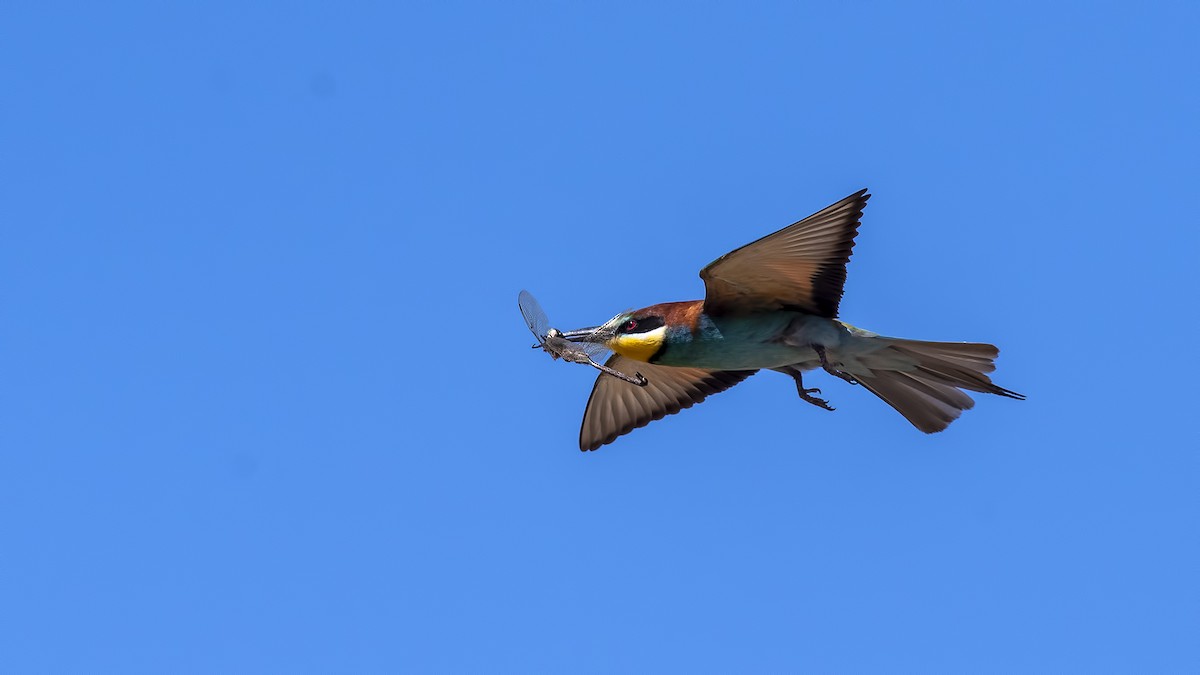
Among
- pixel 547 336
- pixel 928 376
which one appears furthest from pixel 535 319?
pixel 928 376

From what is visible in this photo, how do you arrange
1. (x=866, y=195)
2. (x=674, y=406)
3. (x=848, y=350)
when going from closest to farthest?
(x=866, y=195)
(x=848, y=350)
(x=674, y=406)

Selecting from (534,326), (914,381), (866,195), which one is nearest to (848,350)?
(914,381)

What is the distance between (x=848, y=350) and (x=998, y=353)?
73cm

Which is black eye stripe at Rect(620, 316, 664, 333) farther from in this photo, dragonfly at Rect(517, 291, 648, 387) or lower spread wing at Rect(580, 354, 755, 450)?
lower spread wing at Rect(580, 354, 755, 450)

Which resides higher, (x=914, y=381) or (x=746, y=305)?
(x=746, y=305)

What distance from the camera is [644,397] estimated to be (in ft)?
29.7

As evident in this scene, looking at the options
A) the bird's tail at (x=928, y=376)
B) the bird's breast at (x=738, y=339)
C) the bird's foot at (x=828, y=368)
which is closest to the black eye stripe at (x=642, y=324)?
the bird's breast at (x=738, y=339)

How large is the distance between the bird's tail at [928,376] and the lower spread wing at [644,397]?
116 cm

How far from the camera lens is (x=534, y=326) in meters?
7.68

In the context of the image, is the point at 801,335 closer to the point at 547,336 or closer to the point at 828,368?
the point at 828,368

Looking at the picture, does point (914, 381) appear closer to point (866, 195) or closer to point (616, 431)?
point (866, 195)

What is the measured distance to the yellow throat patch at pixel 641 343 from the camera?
754 centimetres

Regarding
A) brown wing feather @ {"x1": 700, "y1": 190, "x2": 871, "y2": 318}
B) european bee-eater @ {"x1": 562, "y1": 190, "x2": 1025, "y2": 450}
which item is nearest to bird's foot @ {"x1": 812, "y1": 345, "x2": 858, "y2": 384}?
european bee-eater @ {"x1": 562, "y1": 190, "x2": 1025, "y2": 450}

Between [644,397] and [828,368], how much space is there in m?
1.75
